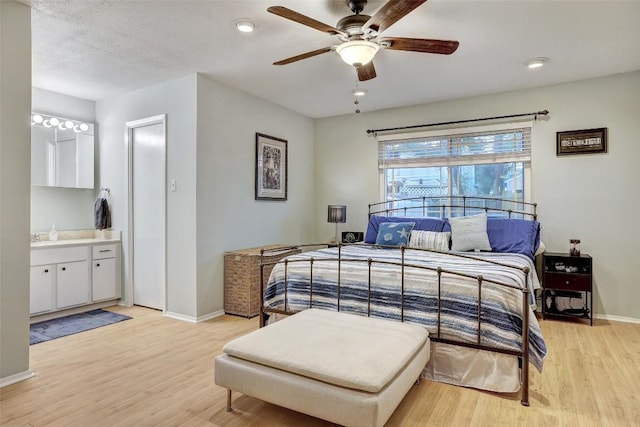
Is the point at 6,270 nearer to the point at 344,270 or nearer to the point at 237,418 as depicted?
the point at 237,418

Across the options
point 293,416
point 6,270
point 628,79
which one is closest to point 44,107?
point 6,270

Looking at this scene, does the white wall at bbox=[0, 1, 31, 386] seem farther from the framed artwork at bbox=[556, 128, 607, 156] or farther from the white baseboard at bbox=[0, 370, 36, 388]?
the framed artwork at bbox=[556, 128, 607, 156]

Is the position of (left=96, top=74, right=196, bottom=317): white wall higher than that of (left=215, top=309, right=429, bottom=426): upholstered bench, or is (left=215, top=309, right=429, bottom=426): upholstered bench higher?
(left=96, top=74, right=196, bottom=317): white wall

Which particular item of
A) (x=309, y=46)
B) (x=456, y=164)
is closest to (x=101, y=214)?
(x=309, y=46)

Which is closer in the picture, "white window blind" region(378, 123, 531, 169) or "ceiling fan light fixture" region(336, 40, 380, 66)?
"ceiling fan light fixture" region(336, 40, 380, 66)

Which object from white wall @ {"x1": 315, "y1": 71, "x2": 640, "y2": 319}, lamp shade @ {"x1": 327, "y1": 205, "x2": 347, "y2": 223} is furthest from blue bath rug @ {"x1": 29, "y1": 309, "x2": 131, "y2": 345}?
white wall @ {"x1": 315, "y1": 71, "x2": 640, "y2": 319}

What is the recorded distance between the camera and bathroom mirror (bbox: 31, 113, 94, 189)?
13.8 ft

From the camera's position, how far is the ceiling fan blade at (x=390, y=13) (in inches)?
75.7

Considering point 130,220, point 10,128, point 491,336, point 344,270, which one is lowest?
point 491,336

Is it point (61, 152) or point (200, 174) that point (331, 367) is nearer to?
point (200, 174)

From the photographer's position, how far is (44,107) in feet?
14.0

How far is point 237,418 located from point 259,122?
3.52 metres

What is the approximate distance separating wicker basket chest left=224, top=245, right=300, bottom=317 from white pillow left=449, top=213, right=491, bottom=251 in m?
1.78

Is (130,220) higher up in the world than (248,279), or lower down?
higher up
